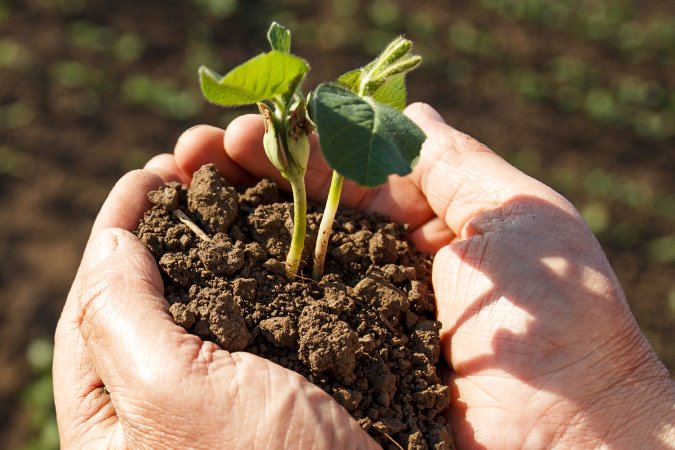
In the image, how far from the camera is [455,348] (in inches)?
95.2

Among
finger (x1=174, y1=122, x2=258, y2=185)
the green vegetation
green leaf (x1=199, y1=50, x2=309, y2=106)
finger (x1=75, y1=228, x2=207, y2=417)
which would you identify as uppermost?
green leaf (x1=199, y1=50, x2=309, y2=106)

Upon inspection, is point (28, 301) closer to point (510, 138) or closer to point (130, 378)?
point (130, 378)

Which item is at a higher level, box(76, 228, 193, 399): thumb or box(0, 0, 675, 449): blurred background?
box(76, 228, 193, 399): thumb

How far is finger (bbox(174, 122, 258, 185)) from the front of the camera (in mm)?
2770

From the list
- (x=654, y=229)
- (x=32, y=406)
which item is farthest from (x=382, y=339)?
(x=654, y=229)

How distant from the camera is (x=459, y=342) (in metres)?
2.42

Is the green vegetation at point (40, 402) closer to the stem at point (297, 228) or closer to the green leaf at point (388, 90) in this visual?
the stem at point (297, 228)

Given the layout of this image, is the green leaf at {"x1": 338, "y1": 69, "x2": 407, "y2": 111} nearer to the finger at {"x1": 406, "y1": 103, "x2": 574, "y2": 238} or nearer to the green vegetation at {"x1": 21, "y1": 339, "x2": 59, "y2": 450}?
the finger at {"x1": 406, "y1": 103, "x2": 574, "y2": 238}

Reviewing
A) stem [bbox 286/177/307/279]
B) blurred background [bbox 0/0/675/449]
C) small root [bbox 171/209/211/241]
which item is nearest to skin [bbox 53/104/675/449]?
small root [bbox 171/209/211/241]

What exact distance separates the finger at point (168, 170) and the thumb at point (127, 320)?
0.59 m

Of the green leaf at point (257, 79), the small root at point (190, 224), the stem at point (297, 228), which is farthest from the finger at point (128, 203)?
the green leaf at point (257, 79)

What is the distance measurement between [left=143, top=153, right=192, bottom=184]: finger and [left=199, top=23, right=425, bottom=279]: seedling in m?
0.84

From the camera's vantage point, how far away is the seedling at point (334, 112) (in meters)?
1.76

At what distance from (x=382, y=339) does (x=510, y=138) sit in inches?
162
